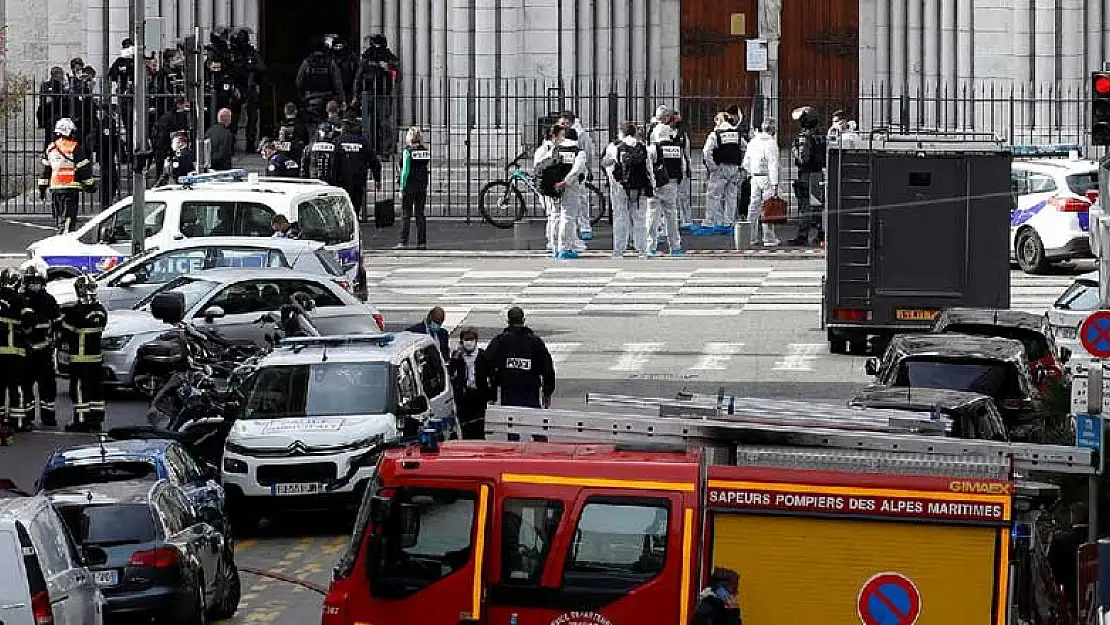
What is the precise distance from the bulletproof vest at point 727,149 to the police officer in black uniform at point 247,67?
7.87 meters

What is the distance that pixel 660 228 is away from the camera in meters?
37.5

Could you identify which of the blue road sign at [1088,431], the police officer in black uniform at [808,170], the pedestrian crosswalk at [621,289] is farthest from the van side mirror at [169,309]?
the police officer in black uniform at [808,170]

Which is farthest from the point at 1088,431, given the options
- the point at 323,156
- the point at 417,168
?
the point at 323,156

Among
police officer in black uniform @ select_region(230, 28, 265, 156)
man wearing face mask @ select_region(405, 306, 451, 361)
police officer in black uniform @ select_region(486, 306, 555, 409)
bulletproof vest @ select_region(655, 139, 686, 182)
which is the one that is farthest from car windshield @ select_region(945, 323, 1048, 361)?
police officer in black uniform @ select_region(230, 28, 265, 156)

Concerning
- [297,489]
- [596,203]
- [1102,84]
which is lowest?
[297,489]

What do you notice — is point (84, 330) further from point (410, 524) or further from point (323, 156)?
point (323, 156)

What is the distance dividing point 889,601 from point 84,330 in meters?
12.8

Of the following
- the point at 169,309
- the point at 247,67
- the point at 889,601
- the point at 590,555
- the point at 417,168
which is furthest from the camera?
the point at 247,67

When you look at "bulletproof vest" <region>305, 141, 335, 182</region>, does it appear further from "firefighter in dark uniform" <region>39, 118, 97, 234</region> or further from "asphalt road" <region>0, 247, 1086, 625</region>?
"firefighter in dark uniform" <region>39, 118, 97, 234</region>

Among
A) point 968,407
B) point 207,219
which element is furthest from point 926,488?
point 207,219

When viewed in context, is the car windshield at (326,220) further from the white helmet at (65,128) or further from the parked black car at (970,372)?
the parked black car at (970,372)

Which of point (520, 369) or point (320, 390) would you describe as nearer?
point (320, 390)

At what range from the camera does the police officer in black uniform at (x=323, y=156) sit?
124 feet

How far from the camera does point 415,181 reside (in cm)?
3684
